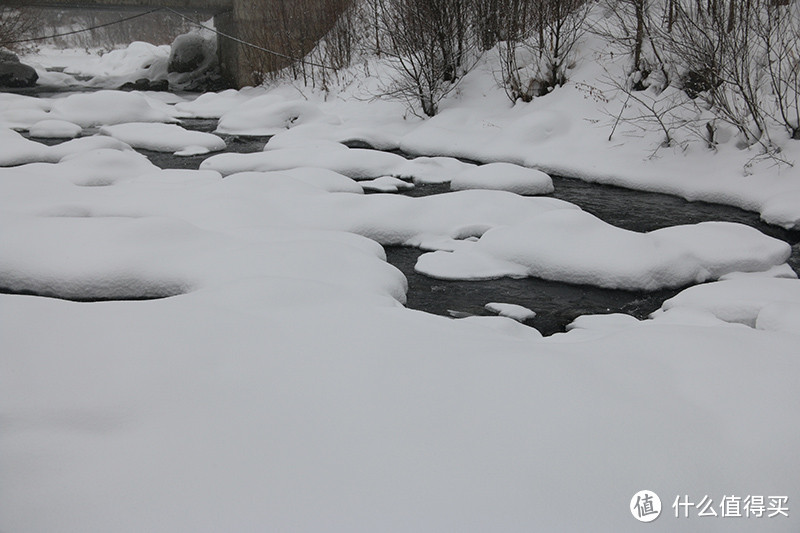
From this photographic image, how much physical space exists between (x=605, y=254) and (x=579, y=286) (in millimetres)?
306

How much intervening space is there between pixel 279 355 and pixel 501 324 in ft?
4.19

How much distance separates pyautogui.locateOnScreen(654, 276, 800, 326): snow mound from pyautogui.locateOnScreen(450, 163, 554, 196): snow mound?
267 cm

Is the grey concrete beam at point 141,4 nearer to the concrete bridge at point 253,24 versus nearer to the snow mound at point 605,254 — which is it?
the concrete bridge at point 253,24

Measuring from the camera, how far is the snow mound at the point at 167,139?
880 cm

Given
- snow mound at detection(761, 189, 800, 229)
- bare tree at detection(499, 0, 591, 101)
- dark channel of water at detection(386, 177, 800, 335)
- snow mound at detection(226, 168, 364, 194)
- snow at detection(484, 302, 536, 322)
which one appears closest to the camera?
snow at detection(484, 302, 536, 322)

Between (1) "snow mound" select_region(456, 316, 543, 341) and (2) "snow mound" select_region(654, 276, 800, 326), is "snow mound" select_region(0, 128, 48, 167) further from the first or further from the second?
(2) "snow mound" select_region(654, 276, 800, 326)

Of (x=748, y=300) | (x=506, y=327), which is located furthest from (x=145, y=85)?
(x=748, y=300)

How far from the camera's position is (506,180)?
21.9ft

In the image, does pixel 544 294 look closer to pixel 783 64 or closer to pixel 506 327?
pixel 506 327

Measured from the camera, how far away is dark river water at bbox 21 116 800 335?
4027 mm

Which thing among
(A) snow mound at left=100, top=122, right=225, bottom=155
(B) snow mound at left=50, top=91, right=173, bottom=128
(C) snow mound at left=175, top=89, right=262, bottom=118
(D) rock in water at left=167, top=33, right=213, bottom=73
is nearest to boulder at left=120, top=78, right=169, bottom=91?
(D) rock in water at left=167, top=33, right=213, bottom=73

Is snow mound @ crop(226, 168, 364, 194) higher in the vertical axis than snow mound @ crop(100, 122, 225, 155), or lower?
lower

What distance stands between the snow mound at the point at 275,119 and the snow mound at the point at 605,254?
6.23 metres

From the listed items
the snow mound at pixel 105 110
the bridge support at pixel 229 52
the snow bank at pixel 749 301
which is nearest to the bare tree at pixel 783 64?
the snow bank at pixel 749 301
